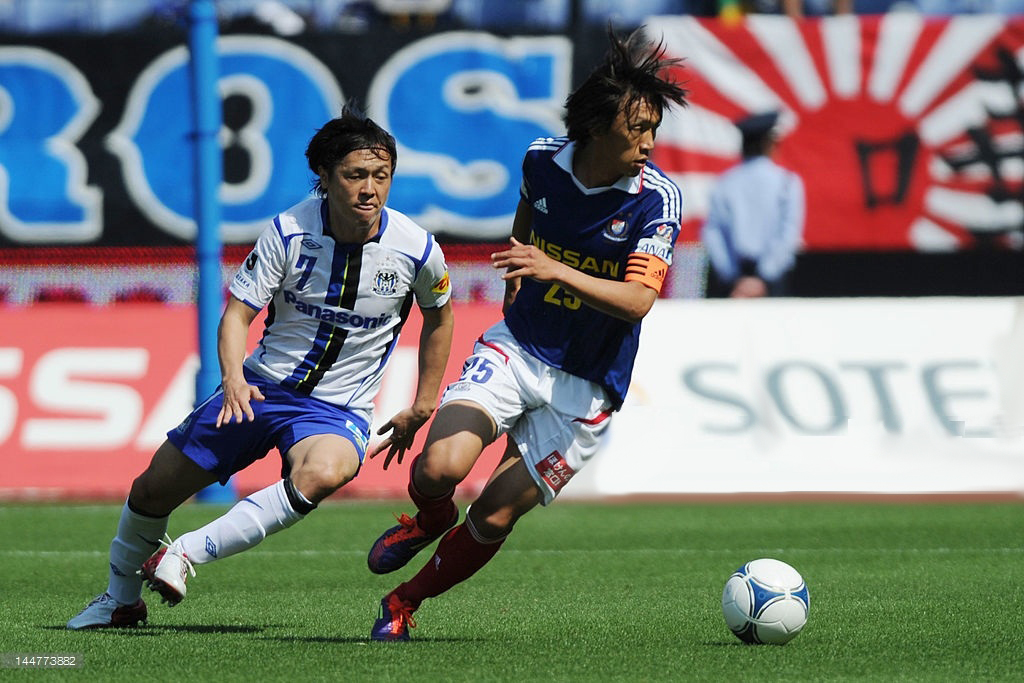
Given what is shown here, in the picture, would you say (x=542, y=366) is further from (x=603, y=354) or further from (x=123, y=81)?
(x=123, y=81)

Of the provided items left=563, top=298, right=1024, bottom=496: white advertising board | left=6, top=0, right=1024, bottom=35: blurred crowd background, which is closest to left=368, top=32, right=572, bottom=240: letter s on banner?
left=6, top=0, right=1024, bottom=35: blurred crowd background

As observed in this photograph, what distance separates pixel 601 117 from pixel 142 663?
2547 millimetres

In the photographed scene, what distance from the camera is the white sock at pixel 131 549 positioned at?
20.8 ft

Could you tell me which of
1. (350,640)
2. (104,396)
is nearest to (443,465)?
(350,640)

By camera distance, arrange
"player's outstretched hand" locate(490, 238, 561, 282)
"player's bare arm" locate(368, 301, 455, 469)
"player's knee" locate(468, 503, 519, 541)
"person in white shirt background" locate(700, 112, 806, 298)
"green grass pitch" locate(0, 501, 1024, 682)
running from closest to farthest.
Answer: "green grass pitch" locate(0, 501, 1024, 682) → "player's outstretched hand" locate(490, 238, 561, 282) → "player's knee" locate(468, 503, 519, 541) → "player's bare arm" locate(368, 301, 455, 469) → "person in white shirt background" locate(700, 112, 806, 298)

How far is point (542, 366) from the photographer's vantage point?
6.24 m

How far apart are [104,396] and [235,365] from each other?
6331mm

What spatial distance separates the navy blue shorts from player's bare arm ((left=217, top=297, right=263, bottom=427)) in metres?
0.19

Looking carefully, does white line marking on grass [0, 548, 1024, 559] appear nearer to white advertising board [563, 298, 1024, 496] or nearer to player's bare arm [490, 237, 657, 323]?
white advertising board [563, 298, 1024, 496]

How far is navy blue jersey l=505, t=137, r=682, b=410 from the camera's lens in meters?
6.14

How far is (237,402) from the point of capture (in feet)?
19.1

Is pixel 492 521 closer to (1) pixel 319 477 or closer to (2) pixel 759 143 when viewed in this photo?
(1) pixel 319 477

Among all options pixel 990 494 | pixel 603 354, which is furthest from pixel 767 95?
pixel 603 354

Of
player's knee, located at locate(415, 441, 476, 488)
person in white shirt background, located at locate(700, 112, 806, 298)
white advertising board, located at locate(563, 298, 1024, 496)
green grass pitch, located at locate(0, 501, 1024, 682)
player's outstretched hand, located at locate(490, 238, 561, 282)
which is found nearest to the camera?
green grass pitch, located at locate(0, 501, 1024, 682)
